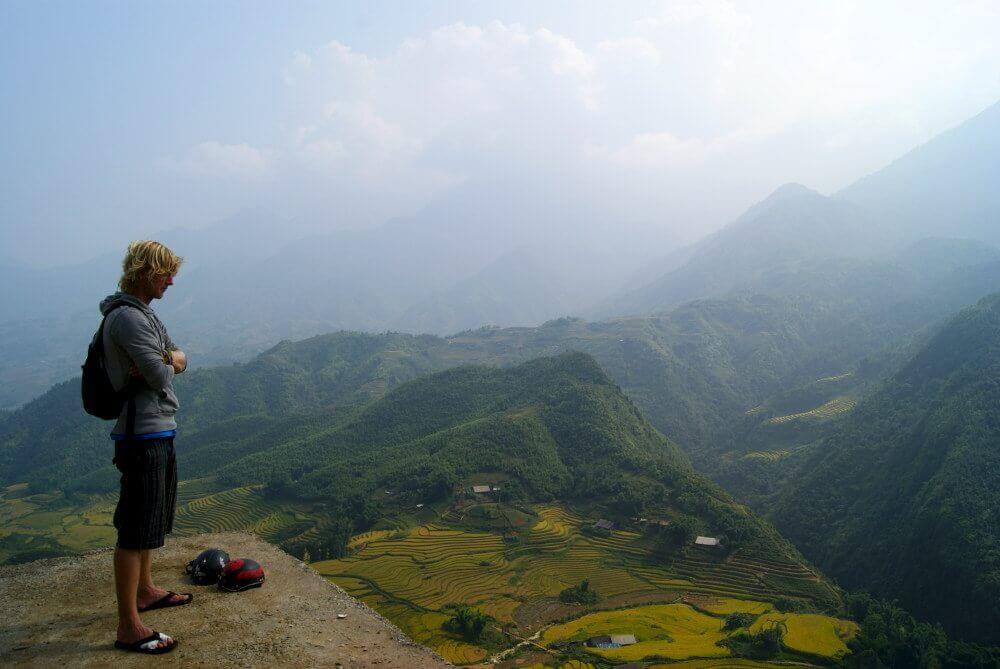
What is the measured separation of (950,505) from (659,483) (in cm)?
1723

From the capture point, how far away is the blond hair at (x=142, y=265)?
3812mm

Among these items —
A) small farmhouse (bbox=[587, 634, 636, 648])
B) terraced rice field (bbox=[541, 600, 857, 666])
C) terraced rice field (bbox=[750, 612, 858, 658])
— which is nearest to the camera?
terraced rice field (bbox=[541, 600, 857, 666])

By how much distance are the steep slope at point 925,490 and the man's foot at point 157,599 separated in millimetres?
36303

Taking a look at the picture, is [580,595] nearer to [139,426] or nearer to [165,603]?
[165,603]

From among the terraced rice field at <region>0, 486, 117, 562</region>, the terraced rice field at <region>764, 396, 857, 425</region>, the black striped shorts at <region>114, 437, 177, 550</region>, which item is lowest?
the terraced rice field at <region>764, 396, 857, 425</region>

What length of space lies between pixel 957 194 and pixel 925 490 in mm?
193584

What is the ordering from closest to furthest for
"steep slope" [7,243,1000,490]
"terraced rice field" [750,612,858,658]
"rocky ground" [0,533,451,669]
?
"rocky ground" [0,533,451,669] < "terraced rice field" [750,612,858,658] < "steep slope" [7,243,1000,490]

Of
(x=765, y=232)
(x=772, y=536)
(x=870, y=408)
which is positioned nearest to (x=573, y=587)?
(x=772, y=536)

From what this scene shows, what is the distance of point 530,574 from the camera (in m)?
29.4

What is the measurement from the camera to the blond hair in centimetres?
381

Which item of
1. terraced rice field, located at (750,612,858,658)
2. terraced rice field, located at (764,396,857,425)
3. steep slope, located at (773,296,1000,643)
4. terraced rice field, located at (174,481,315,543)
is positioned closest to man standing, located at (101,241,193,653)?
terraced rice field, located at (750,612,858,658)

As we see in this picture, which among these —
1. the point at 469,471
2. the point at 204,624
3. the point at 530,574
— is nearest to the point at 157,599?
the point at 204,624

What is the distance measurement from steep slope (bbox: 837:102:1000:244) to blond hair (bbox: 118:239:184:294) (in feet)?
680

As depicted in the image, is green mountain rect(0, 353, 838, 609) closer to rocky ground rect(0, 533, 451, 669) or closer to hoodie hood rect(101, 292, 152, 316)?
rocky ground rect(0, 533, 451, 669)
